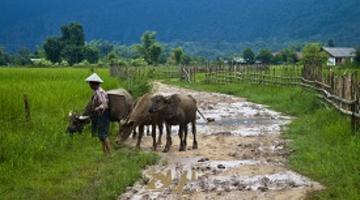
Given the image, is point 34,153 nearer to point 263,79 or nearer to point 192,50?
point 263,79

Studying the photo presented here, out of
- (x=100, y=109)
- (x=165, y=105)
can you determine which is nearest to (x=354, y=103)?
(x=165, y=105)

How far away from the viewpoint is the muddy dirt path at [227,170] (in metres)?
8.15

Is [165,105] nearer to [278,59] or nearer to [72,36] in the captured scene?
[72,36]

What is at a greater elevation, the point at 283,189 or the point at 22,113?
the point at 22,113

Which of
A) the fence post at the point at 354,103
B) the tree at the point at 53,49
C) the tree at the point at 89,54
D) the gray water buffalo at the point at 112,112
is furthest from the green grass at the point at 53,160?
the tree at the point at 53,49

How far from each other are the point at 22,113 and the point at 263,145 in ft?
19.2

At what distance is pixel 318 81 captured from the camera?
19734mm

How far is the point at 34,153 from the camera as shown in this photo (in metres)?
10.0

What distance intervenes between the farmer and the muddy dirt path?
132cm

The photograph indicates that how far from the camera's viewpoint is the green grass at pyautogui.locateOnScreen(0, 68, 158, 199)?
828cm

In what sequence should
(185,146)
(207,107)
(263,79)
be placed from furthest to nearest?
(263,79) < (207,107) < (185,146)

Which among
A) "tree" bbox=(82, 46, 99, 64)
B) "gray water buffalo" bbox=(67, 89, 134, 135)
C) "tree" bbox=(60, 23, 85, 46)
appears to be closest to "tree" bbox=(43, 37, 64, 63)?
"tree" bbox=(60, 23, 85, 46)

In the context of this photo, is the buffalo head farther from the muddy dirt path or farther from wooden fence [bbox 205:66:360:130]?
wooden fence [bbox 205:66:360:130]

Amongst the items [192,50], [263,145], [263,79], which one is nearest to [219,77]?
[263,79]
